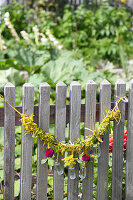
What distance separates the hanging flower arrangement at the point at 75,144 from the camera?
2383 millimetres

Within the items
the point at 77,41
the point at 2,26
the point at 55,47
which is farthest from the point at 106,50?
the point at 2,26

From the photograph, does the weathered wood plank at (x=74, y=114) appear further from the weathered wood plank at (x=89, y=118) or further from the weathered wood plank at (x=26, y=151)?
the weathered wood plank at (x=26, y=151)

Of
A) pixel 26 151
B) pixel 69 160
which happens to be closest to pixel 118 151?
pixel 69 160

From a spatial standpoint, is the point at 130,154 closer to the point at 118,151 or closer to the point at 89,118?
the point at 118,151

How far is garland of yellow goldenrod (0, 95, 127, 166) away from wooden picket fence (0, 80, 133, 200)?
40 millimetres

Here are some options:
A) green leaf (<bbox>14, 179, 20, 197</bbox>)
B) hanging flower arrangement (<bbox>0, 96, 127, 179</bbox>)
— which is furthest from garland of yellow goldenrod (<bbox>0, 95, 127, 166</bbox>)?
green leaf (<bbox>14, 179, 20, 197</bbox>)

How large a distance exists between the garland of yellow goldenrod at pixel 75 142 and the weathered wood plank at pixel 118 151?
0.04 meters

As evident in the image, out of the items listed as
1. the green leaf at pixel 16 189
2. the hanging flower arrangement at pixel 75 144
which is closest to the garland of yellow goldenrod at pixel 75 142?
the hanging flower arrangement at pixel 75 144

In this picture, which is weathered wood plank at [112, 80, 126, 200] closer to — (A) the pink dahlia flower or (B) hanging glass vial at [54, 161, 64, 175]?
(A) the pink dahlia flower

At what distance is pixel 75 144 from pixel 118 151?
0.34 meters

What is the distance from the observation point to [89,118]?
252 cm

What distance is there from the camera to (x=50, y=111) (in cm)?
244

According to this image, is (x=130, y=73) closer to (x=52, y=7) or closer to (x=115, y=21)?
(x=115, y=21)

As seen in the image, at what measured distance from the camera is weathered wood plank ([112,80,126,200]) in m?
2.54
